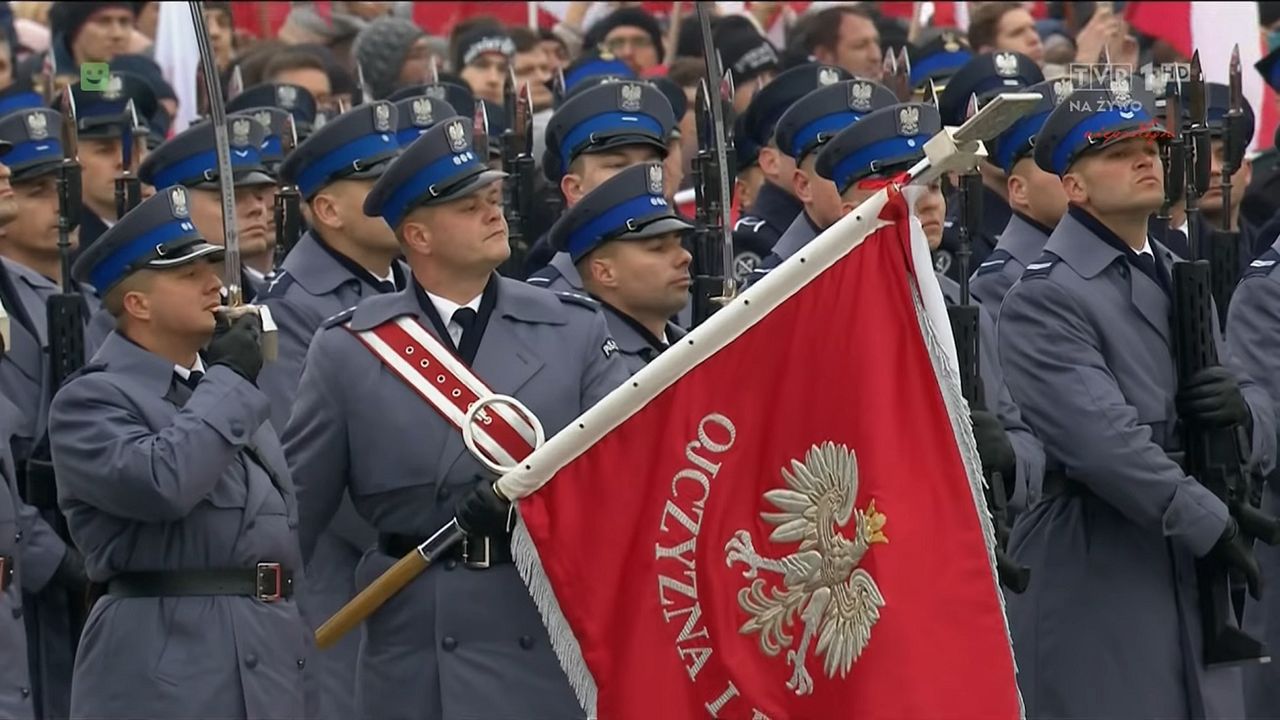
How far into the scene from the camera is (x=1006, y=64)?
1244 centimetres

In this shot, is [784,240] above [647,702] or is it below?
above

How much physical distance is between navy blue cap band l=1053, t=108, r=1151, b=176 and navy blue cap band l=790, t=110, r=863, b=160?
1.45 m

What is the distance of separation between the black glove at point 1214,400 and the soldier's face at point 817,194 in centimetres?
165

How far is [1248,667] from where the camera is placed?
A: 33.4ft

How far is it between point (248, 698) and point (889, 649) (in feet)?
6.51

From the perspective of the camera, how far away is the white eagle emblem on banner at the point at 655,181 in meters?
9.34

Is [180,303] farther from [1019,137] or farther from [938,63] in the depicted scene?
[938,63]

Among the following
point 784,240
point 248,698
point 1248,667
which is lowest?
point 1248,667

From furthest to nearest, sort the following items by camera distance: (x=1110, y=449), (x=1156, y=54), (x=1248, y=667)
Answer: (x=1156, y=54) < (x=1248, y=667) < (x=1110, y=449)

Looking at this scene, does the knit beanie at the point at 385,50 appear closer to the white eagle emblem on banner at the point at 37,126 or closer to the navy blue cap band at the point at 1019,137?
the white eagle emblem on banner at the point at 37,126

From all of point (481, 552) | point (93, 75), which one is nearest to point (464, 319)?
point (481, 552)

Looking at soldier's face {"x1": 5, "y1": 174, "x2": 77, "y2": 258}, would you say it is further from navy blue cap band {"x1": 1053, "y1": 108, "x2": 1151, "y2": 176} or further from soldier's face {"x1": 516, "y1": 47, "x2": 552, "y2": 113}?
soldier's face {"x1": 516, "y1": 47, "x2": 552, "y2": 113}

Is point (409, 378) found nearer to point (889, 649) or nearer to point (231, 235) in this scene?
point (231, 235)

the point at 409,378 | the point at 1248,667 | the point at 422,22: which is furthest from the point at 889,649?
the point at 422,22
